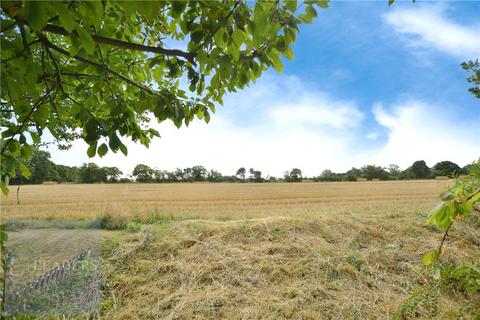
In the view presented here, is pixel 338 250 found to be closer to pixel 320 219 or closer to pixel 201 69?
pixel 320 219

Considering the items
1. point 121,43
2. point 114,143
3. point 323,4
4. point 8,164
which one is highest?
point 323,4

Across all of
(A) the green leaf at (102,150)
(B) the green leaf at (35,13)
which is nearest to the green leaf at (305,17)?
(B) the green leaf at (35,13)

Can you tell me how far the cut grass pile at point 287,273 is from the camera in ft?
13.1

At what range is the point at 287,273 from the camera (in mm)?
5027

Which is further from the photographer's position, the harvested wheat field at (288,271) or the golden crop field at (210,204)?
the golden crop field at (210,204)

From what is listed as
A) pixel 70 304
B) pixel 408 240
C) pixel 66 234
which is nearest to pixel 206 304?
pixel 70 304

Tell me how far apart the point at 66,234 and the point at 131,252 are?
300 centimetres

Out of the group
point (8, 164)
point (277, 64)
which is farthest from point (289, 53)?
point (8, 164)

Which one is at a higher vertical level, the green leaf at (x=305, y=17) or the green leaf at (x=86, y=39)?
the green leaf at (x=305, y=17)

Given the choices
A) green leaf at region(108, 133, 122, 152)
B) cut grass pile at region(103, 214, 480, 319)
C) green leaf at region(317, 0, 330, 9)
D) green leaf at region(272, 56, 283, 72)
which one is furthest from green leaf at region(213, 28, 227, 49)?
cut grass pile at region(103, 214, 480, 319)

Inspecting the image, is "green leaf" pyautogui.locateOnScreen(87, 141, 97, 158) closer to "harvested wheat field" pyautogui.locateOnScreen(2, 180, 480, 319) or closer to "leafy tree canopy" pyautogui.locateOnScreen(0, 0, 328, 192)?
"leafy tree canopy" pyautogui.locateOnScreen(0, 0, 328, 192)

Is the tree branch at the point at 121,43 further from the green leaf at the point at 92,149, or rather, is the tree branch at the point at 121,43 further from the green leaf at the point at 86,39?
the green leaf at the point at 92,149

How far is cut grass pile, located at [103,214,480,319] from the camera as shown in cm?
399

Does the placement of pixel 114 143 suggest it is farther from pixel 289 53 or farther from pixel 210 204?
pixel 210 204
